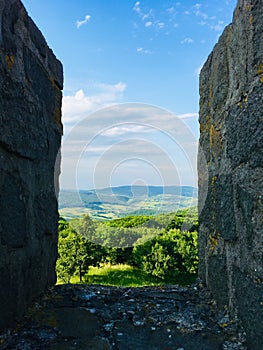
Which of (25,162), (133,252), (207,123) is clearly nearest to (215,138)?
(207,123)

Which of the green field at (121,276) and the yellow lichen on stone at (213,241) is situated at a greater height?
the yellow lichen on stone at (213,241)

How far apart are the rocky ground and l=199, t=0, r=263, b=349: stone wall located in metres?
0.12

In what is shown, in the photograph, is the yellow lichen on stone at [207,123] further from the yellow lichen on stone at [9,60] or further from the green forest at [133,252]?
the green forest at [133,252]

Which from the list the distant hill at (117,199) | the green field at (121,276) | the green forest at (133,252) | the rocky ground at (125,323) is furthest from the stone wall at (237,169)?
the green forest at (133,252)

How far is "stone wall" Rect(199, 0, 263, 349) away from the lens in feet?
3.98

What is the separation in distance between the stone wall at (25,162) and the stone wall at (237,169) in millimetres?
975

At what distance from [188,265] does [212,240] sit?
525 centimetres

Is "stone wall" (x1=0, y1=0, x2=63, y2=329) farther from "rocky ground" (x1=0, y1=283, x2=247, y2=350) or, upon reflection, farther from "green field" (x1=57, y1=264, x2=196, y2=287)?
"green field" (x1=57, y1=264, x2=196, y2=287)

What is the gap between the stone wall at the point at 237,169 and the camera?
1.21 metres

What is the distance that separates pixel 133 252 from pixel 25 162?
596cm

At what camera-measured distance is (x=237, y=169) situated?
143 centimetres

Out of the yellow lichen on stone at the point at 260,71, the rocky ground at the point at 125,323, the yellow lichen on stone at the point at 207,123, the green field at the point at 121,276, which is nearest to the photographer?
the yellow lichen on stone at the point at 260,71

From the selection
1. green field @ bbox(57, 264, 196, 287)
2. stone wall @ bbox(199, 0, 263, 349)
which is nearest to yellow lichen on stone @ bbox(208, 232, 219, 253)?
stone wall @ bbox(199, 0, 263, 349)

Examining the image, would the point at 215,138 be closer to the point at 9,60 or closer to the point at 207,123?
the point at 207,123
